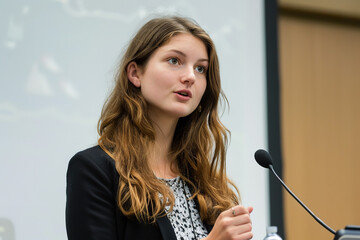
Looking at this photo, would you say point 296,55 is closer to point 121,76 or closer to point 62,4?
point 62,4

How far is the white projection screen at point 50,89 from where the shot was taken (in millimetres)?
2277

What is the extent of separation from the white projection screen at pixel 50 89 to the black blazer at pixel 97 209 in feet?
2.45

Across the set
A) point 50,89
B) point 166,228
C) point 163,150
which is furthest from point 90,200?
point 50,89

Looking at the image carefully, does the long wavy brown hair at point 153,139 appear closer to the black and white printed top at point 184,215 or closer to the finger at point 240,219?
the black and white printed top at point 184,215

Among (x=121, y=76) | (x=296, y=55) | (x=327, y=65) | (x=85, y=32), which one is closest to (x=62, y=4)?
(x=85, y=32)

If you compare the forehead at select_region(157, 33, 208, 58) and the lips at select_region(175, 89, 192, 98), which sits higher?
the forehead at select_region(157, 33, 208, 58)

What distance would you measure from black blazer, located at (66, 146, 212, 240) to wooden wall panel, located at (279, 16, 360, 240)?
1880mm

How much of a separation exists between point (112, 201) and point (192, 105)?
0.38m

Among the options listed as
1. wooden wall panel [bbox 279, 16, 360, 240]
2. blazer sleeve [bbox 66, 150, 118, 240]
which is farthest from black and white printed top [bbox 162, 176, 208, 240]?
wooden wall panel [bbox 279, 16, 360, 240]

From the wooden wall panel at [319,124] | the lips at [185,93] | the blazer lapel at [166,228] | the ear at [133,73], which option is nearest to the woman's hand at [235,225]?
the blazer lapel at [166,228]

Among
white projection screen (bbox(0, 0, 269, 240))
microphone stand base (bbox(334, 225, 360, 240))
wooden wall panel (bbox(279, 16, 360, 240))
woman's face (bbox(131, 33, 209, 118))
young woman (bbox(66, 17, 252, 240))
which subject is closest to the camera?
microphone stand base (bbox(334, 225, 360, 240))

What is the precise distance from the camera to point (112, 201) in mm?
1460

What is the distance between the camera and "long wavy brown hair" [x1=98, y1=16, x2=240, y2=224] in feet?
4.84

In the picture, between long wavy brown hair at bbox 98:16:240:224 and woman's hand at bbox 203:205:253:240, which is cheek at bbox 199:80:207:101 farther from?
woman's hand at bbox 203:205:253:240
